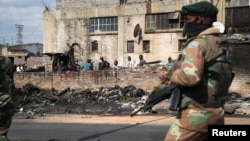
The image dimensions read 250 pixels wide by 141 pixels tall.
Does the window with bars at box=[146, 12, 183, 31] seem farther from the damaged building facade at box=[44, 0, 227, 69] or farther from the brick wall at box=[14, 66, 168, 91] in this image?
the brick wall at box=[14, 66, 168, 91]

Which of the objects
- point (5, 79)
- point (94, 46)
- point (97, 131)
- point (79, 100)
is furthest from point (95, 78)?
point (5, 79)

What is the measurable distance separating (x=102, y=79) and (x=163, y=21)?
13.2m

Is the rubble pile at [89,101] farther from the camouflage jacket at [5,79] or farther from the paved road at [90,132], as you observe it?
the camouflage jacket at [5,79]

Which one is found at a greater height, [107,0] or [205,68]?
[107,0]

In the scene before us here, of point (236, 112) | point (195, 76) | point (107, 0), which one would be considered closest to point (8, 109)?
point (195, 76)

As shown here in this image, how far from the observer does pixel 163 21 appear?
35438mm

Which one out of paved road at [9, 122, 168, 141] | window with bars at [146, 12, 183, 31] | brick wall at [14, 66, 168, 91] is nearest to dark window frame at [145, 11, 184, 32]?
window with bars at [146, 12, 183, 31]

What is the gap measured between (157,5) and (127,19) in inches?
120

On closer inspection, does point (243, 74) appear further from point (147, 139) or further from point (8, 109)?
point (8, 109)

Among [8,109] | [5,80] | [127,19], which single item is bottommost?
[8,109]

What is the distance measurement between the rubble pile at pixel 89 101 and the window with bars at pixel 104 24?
49.1ft

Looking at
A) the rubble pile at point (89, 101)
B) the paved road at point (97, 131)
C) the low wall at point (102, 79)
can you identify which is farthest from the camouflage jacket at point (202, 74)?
the low wall at point (102, 79)

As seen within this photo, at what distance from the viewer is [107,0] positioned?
40406 millimetres

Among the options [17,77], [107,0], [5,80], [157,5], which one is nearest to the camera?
[5,80]
